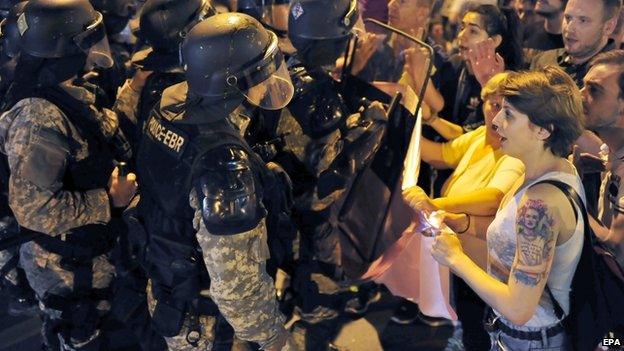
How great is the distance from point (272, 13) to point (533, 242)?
8.52 feet

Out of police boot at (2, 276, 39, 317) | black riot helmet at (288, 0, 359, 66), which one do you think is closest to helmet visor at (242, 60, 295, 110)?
black riot helmet at (288, 0, 359, 66)

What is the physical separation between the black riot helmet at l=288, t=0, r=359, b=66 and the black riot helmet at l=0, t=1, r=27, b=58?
1302mm

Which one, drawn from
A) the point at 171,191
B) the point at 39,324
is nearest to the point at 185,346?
the point at 171,191

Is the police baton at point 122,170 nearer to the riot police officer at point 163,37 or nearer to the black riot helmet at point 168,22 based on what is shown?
the riot police officer at point 163,37

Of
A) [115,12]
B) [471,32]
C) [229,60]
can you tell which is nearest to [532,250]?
[229,60]

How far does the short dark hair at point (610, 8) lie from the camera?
3.27 m

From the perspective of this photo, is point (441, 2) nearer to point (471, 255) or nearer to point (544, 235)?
point (471, 255)

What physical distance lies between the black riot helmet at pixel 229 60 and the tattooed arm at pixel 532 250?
1.02 metres

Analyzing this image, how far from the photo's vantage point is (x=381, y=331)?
3.81 m

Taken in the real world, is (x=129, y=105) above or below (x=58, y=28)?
below

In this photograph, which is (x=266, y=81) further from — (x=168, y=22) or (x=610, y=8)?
(x=610, y=8)

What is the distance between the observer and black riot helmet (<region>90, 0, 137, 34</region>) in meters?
4.00

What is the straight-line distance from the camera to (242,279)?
212 cm

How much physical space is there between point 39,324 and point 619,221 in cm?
346
